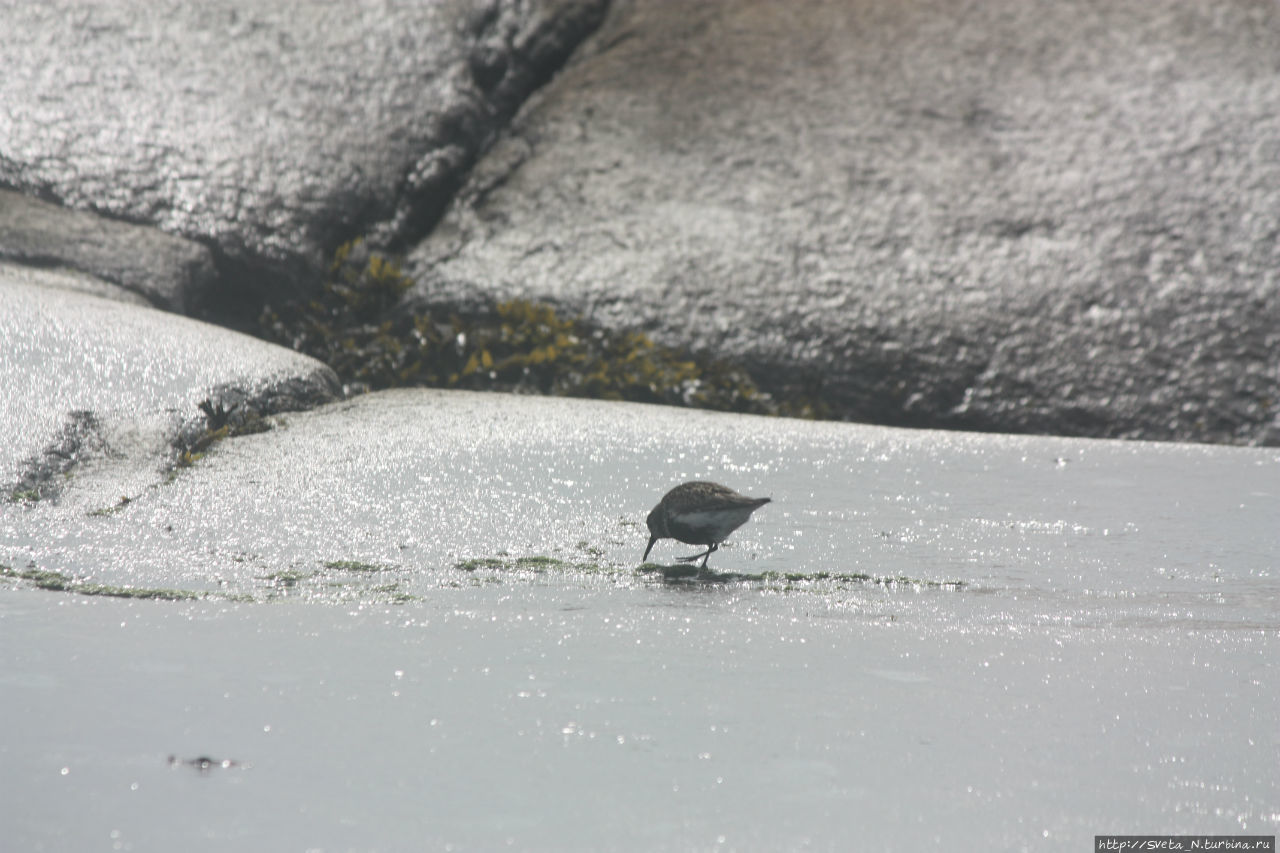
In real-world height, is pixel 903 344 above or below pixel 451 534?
above

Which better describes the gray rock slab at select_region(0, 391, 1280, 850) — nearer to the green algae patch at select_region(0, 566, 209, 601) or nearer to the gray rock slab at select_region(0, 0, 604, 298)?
the green algae patch at select_region(0, 566, 209, 601)

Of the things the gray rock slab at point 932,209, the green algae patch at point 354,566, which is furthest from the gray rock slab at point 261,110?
the green algae patch at point 354,566

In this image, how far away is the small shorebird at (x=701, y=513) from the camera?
2.13 m

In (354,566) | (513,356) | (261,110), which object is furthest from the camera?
(261,110)

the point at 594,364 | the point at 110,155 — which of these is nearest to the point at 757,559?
the point at 594,364

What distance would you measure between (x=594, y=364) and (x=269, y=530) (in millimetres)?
1826

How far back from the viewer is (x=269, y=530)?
2.34 m

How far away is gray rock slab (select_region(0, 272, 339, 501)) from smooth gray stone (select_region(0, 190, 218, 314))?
27 centimetres

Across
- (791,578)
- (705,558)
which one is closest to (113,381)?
(705,558)

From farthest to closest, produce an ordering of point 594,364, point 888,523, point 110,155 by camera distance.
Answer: point 110,155 < point 594,364 < point 888,523

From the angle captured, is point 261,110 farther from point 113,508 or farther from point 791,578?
point 791,578

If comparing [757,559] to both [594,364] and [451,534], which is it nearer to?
[451,534]

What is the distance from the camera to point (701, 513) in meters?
2.13

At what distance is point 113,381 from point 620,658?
1922 millimetres
